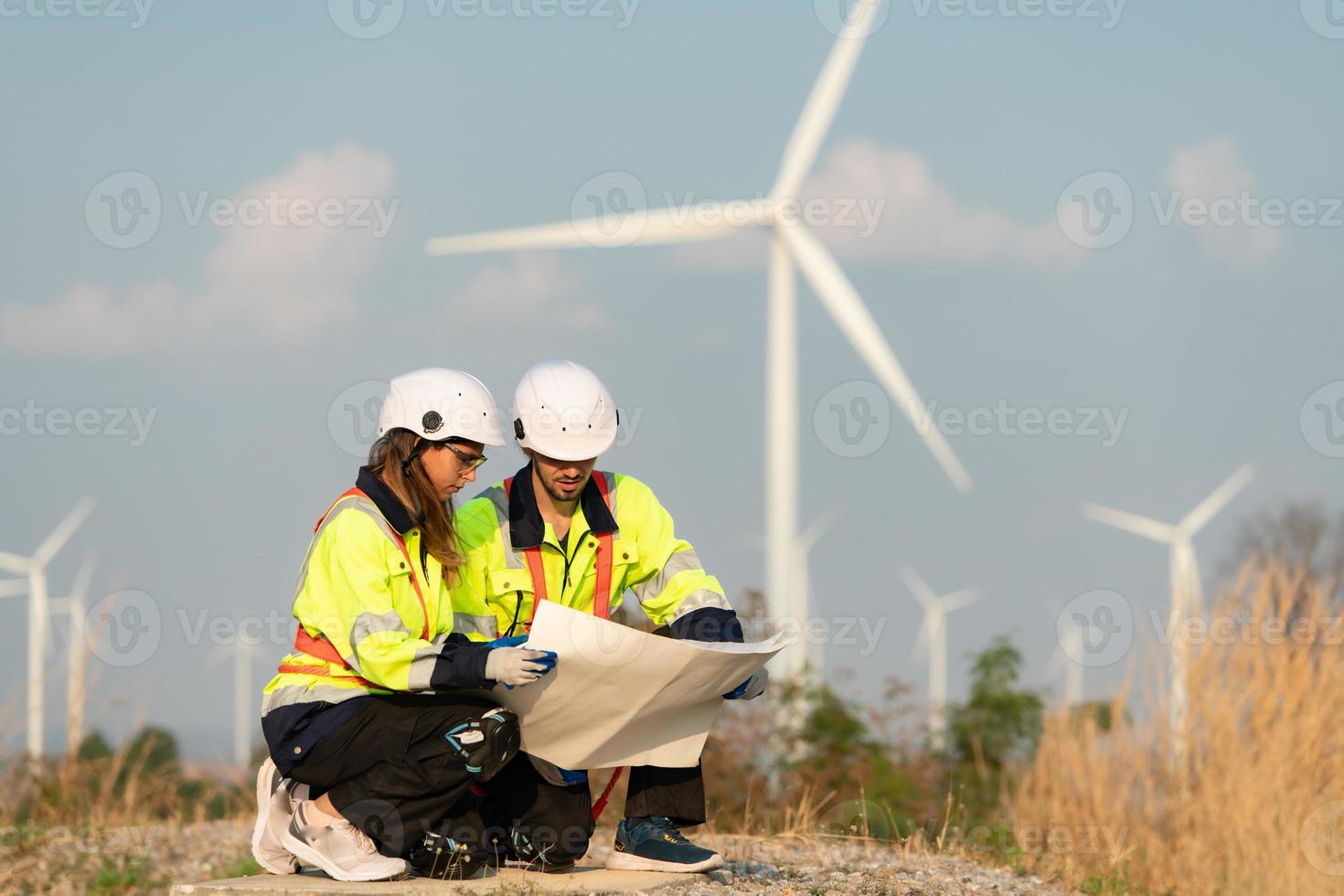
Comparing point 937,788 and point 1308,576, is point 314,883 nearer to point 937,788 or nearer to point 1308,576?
point 1308,576

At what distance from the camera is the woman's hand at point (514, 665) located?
6102 millimetres

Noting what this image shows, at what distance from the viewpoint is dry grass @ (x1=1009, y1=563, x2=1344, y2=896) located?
435 inches

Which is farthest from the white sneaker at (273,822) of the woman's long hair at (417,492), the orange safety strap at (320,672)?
the woman's long hair at (417,492)

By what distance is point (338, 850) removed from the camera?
254 inches

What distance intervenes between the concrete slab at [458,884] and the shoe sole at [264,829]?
46mm

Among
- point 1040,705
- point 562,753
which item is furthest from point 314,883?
point 1040,705

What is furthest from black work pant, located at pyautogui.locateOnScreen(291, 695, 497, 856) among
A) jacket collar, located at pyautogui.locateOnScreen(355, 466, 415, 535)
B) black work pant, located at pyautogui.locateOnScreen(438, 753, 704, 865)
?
jacket collar, located at pyautogui.locateOnScreen(355, 466, 415, 535)

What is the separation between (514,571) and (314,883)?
1479mm

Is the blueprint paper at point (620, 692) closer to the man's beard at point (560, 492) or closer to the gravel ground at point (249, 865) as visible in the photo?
the gravel ground at point (249, 865)

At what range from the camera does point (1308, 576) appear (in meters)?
12.8

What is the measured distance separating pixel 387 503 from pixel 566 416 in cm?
88

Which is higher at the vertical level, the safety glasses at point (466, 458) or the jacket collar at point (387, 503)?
the safety glasses at point (466, 458)

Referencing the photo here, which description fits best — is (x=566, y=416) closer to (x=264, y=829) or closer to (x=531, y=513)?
(x=531, y=513)

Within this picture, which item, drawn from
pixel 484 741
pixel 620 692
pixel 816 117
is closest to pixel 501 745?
pixel 484 741
